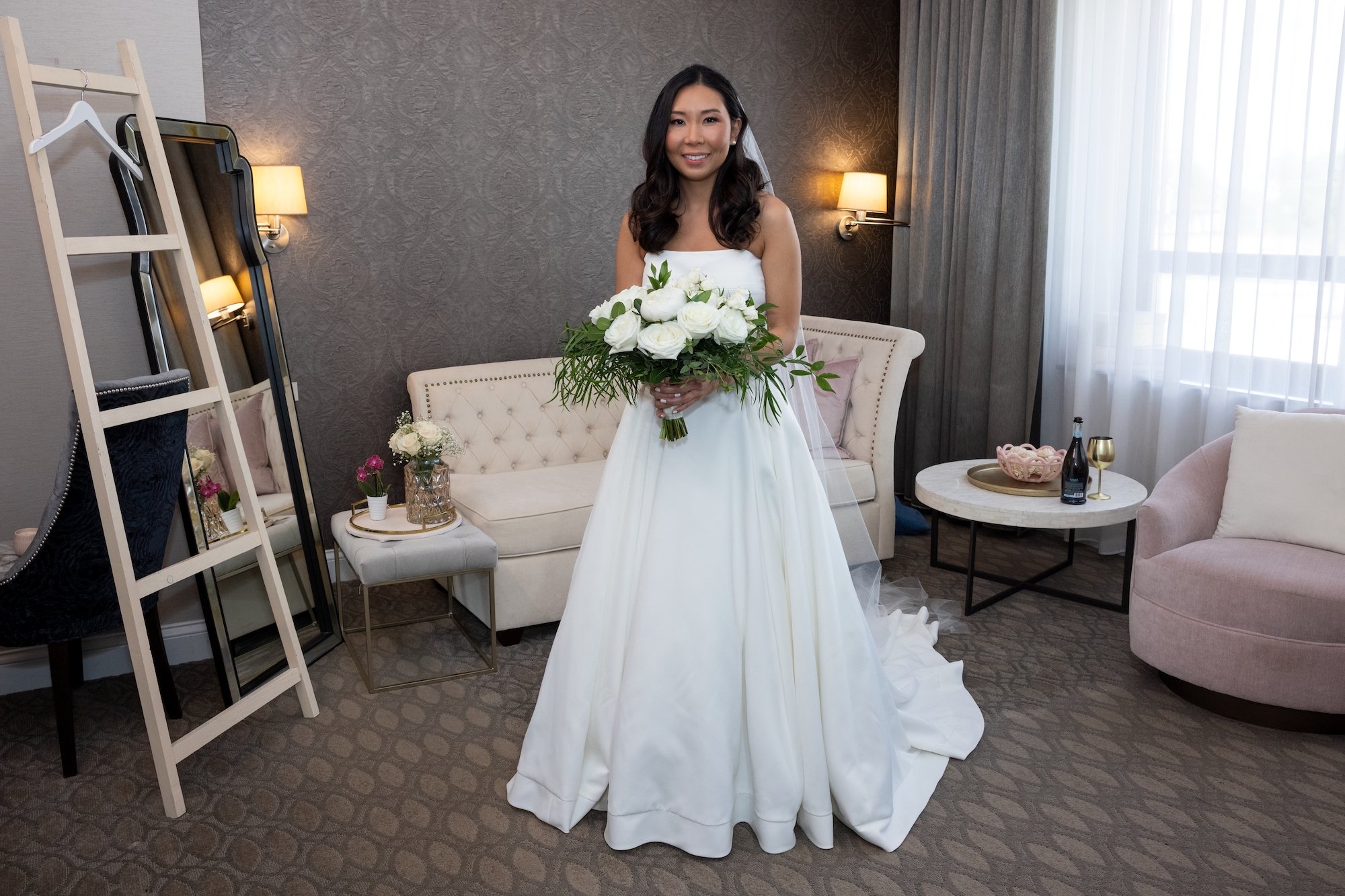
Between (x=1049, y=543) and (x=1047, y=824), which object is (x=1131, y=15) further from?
(x=1047, y=824)

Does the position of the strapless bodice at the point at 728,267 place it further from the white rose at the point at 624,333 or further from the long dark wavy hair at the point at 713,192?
the white rose at the point at 624,333

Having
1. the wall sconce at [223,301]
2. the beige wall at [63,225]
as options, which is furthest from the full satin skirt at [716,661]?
the beige wall at [63,225]

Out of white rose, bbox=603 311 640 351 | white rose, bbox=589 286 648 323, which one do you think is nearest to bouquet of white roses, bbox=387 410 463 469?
white rose, bbox=589 286 648 323

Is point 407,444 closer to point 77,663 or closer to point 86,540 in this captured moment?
point 86,540

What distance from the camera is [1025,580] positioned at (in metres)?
4.41

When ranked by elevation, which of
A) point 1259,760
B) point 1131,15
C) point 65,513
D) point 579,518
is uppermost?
point 1131,15

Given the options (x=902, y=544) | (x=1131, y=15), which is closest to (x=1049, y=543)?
(x=902, y=544)

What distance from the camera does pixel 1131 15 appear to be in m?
4.45

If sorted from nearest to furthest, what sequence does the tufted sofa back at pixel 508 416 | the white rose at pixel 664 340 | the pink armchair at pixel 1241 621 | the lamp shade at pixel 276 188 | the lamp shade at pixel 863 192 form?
the white rose at pixel 664 340 → the pink armchair at pixel 1241 621 → the lamp shade at pixel 276 188 → the tufted sofa back at pixel 508 416 → the lamp shade at pixel 863 192

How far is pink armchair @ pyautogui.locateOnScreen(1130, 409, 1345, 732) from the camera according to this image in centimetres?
296

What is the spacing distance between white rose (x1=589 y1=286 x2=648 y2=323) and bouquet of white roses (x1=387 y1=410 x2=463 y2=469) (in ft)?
4.35

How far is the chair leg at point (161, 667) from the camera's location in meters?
3.16

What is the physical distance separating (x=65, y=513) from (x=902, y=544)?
3.57 m

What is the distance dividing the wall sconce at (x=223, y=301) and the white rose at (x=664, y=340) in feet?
6.37
